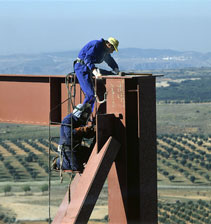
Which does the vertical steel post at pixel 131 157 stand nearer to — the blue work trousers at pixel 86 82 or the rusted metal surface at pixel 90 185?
the rusted metal surface at pixel 90 185

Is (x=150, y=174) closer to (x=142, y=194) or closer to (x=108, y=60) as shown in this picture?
(x=142, y=194)

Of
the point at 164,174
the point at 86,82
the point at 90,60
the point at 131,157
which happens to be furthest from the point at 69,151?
the point at 164,174

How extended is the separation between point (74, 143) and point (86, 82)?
3.84 ft

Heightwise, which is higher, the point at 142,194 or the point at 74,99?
the point at 74,99

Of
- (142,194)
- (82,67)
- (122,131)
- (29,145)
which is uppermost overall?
(82,67)

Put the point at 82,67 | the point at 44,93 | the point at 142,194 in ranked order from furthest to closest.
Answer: the point at 44,93 → the point at 82,67 → the point at 142,194

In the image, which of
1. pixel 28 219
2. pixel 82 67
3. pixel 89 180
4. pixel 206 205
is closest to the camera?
pixel 89 180

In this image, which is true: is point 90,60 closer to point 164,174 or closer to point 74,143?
point 74,143

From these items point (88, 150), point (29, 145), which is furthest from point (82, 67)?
point (29, 145)

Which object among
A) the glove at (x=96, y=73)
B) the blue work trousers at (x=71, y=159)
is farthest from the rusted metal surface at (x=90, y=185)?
the glove at (x=96, y=73)

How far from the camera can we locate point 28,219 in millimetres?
49531

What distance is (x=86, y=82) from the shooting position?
9633 millimetres

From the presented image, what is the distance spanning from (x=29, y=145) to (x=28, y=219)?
5198 centimetres

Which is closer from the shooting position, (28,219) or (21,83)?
(21,83)
